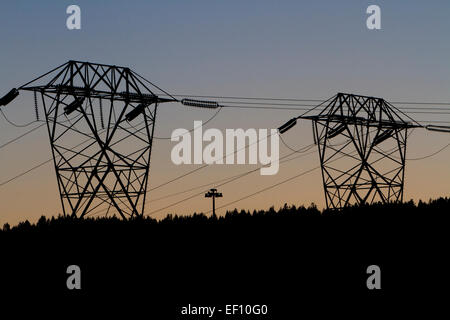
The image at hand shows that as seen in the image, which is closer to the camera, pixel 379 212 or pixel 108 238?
pixel 108 238

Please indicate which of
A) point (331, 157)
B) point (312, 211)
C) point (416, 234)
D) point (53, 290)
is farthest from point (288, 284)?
point (331, 157)

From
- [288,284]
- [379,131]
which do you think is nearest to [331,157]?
[379,131]

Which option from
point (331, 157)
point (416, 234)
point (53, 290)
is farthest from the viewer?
point (331, 157)

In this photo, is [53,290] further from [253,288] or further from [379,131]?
[379,131]

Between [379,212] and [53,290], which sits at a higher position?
[379,212]

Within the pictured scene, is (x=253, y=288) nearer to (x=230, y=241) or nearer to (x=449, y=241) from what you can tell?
(x=230, y=241)

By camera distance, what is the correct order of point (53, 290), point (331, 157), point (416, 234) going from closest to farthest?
point (53, 290)
point (416, 234)
point (331, 157)

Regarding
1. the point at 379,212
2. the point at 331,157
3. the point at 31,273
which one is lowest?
the point at 31,273
